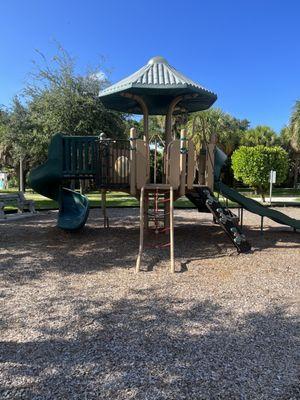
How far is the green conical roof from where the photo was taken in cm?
834

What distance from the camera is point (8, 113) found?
24.8m

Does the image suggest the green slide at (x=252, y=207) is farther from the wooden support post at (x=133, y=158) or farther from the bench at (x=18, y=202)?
the bench at (x=18, y=202)

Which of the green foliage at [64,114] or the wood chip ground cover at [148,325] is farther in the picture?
the green foliage at [64,114]

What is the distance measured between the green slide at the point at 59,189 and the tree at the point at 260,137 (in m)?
32.9

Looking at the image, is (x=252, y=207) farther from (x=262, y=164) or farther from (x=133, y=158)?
(x=262, y=164)

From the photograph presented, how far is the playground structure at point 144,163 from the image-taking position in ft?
26.7

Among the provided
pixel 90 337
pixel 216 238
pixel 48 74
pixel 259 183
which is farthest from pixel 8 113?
pixel 90 337

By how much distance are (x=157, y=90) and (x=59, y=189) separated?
12.2ft


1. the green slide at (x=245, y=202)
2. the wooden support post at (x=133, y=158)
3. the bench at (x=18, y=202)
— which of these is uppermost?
the wooden support post at (x=133, y=158)

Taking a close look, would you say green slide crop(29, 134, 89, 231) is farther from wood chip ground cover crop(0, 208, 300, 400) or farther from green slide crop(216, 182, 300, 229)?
green slide crop(216, 182, 300, 229)

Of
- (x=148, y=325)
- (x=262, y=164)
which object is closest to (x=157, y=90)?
(x=148, y=325)

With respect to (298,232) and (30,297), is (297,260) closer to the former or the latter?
(298,232)

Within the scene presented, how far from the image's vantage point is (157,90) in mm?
8500

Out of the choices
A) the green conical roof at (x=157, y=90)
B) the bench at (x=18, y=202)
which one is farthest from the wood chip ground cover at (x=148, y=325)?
the bench at (x=18, y=202)
